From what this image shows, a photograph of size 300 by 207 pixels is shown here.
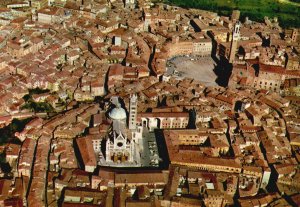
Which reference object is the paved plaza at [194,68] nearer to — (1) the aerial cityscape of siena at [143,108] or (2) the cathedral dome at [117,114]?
(1) the aerial cityscape of siena at [143,108]

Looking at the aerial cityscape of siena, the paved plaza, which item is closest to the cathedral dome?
the aerial cityscape of siena

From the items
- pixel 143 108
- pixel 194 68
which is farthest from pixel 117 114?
pixel 194 68

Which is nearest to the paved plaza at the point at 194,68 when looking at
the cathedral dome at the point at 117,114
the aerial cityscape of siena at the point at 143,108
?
the aerial cityscape of siena at the point at 143,108

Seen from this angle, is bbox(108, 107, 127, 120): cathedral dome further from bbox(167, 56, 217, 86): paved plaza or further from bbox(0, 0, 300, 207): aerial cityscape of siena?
bbox(167, 56, 217, 86): paved plaza

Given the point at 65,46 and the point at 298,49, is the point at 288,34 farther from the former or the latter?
the point at 65,46

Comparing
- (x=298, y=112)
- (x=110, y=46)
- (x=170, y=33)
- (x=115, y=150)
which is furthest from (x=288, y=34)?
(x=115, y=150)

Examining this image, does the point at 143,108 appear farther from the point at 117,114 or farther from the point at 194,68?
the point at 194,68
